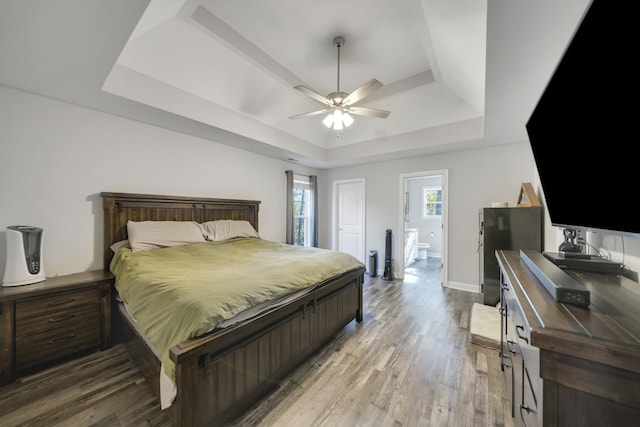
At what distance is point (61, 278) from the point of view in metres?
2.24

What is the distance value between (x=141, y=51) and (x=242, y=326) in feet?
9.20

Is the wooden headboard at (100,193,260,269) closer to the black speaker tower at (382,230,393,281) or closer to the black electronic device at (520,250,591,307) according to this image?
the black speaker tower at (382,230,393,281)

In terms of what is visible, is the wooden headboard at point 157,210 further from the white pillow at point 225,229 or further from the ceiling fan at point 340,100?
the ceiling fan at point 340,100

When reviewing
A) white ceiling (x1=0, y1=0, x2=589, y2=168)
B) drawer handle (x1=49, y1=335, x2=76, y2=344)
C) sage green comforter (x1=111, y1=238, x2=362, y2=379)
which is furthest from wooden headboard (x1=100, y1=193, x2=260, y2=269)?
white ceiling (x1=0, y1=0, x2=589, y2=168)

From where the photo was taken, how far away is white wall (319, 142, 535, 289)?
3.65 metres

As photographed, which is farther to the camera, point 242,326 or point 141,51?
point 141,51

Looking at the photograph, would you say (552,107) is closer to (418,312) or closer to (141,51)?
Answer: (418,312)

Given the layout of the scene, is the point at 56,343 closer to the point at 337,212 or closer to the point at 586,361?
the point at 586,361

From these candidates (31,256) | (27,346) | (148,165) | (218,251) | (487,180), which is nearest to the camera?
(27,346)

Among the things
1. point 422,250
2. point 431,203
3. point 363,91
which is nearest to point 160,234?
point 363,91

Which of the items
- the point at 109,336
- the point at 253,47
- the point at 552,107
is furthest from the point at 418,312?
the point at 253,47

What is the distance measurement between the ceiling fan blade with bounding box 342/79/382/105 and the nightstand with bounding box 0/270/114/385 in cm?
295

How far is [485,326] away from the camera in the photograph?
2582 millimetres

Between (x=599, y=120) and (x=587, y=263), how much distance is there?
89cm
